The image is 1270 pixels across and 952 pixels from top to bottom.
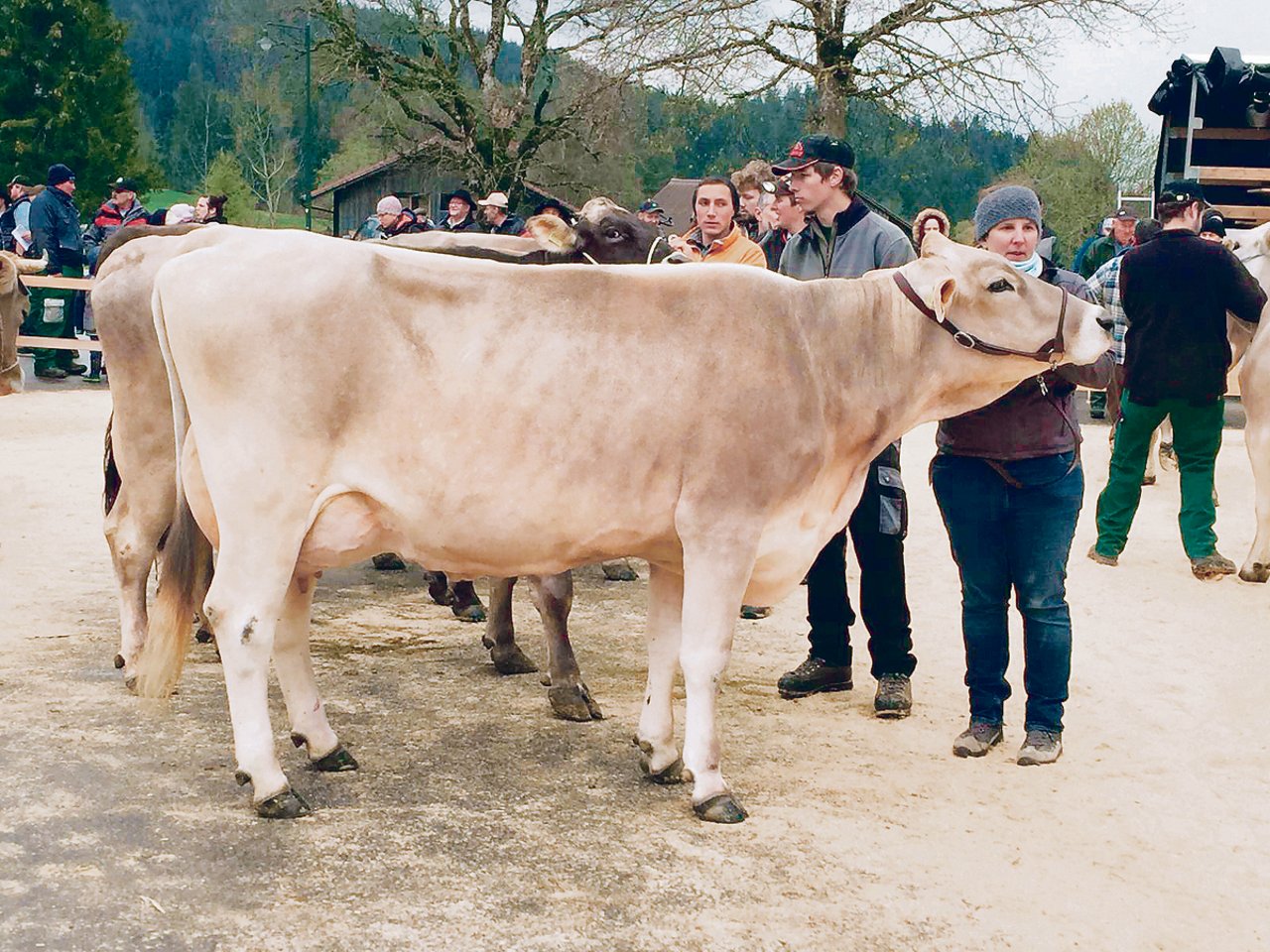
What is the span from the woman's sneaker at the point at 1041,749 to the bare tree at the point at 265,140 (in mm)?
52150

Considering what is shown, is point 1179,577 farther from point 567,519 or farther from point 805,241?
point 567,519

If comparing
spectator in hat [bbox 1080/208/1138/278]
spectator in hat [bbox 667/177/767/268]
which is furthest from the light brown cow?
spectator in hat [bbox 1080/208/1138/278]

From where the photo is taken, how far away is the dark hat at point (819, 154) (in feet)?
19.9

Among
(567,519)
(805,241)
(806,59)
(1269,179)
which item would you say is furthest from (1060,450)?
(806,59)

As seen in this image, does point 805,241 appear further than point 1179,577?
No

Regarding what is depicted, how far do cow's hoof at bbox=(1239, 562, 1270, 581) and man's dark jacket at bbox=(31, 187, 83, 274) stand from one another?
14.5 meters

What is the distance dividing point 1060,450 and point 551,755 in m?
2.26

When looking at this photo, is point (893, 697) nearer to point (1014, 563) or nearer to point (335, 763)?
point (1014, 563)

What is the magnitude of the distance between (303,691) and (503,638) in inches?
59.3

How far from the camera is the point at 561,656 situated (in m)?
5.77

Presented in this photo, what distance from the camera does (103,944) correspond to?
11.7 feet

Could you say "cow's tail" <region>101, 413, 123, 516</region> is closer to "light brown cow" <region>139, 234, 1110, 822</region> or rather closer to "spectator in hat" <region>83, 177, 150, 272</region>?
"light brown cow" <region>139, 234, 1110, 822</region>

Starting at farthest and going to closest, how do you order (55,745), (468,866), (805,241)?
(805,241) < (55,745) < (468,866)

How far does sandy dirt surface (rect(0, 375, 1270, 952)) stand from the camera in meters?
3.84
